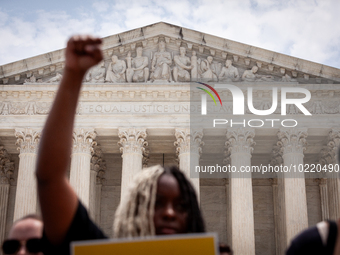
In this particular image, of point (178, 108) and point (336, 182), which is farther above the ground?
point (178, 108)

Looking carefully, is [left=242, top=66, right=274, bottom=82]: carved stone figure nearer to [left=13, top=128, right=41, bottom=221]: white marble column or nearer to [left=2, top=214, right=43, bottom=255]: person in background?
[left=13, top=128, right=41, bottom=221]: white marble column

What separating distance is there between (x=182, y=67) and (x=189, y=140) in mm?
4276

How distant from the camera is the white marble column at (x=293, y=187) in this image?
25672 millimetres

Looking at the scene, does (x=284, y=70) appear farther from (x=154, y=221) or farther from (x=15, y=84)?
(x=154, y=221)

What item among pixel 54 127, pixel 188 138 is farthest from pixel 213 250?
pixel 188 138

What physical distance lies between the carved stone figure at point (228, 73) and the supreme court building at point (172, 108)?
56 mm

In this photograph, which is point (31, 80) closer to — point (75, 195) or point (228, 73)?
point (228, 73)

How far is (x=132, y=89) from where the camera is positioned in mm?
27875

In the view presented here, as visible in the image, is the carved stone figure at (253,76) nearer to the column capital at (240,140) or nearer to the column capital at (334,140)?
the column capital at (240,140)

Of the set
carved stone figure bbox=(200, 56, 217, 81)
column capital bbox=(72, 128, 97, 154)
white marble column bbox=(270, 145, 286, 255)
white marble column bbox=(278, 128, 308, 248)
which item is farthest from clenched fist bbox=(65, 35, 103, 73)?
carved stone figure bbox=(200, 56, 217, 81)

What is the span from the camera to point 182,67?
2864 cm

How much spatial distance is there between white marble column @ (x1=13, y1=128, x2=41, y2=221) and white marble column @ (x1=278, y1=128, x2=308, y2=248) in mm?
12967

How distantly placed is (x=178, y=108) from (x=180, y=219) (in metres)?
25.4

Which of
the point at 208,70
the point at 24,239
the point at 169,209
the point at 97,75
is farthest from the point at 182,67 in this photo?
the point at 169,209
